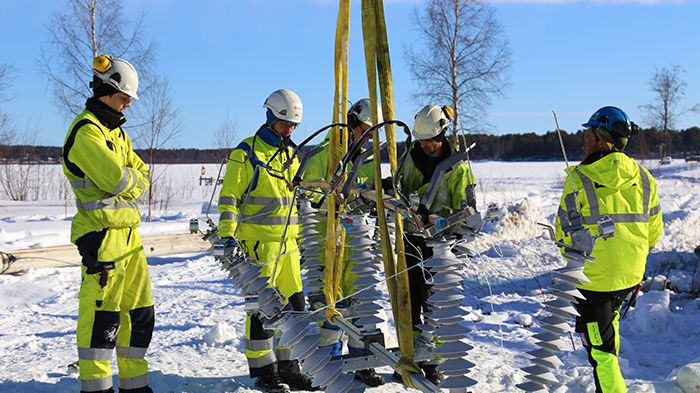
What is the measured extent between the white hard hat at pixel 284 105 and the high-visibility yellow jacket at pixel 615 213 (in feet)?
6.85

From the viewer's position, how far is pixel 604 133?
4.06 metres

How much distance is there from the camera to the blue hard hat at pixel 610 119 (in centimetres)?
402

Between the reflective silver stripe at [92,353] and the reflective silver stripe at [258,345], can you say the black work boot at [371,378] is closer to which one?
the reflective silver stripe at [258,345]

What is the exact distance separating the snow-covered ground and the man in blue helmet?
65 cm

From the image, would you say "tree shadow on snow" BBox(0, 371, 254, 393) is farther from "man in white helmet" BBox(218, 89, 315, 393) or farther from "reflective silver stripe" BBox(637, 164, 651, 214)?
"reflective silver stripe" BBox(637, 164, 651, 214)

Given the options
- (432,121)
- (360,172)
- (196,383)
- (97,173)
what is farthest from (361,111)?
(196,383)

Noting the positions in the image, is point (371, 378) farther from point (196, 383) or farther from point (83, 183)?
point (83, 183)

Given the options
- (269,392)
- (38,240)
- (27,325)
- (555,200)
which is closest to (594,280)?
(269,392)

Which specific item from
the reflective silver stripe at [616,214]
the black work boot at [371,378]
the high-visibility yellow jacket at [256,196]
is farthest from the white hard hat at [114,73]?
the reflective silver stripe at [616,214]

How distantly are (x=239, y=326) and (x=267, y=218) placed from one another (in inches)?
77.0

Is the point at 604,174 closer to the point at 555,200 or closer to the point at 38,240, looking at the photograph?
the point at 38,240

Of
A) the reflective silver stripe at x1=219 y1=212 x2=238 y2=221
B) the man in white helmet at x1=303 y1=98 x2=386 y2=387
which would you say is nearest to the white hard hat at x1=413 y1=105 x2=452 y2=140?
the man in white helmet at x1=303 y1=98 x2=386 y2=387

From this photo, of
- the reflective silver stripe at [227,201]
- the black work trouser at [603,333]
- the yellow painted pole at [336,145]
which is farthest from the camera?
the reflective silver stripe at [227,201]

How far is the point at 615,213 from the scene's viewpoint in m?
4.00
